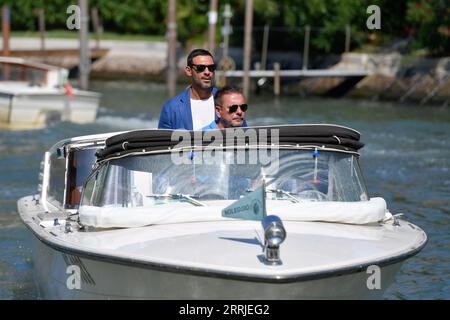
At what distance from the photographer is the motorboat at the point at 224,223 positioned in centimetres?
657

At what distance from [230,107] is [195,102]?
3.27 feet

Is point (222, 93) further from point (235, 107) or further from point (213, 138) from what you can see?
point (213, 138)

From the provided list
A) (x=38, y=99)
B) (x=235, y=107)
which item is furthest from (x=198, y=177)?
(x=38, y=99)

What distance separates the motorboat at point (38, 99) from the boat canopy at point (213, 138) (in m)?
16.2

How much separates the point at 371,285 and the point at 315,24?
32.7m

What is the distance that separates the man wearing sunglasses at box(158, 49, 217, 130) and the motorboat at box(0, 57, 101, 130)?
14986 mm

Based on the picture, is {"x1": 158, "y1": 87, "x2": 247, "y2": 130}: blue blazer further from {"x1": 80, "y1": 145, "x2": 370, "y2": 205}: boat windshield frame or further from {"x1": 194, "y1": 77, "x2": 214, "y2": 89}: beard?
{"x1": 80, "y1": 145, "x2": 370, "y2": 205}: boat windshield frame

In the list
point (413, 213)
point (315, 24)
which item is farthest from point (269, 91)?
point (413, 213)

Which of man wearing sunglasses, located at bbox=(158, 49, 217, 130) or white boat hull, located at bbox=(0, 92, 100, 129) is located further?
white boat hull, located at bbox=(0, 92, 100, 129)

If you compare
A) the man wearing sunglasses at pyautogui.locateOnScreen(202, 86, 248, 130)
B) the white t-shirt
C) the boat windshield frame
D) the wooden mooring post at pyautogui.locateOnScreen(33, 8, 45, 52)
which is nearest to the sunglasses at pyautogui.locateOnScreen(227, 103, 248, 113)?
A: the man wearing sunglasses at pyautogui.locateOnScreen(202, 86, 248, 130)

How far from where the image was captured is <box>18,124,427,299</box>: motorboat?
6.57m

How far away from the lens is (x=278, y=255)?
6.44m

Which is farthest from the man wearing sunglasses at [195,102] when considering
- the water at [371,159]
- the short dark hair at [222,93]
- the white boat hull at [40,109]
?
the white boat hull at [40,109]

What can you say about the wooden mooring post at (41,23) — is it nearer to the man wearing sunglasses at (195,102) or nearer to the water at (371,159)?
the water at (371,159)
